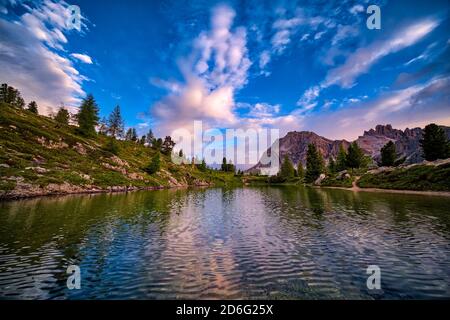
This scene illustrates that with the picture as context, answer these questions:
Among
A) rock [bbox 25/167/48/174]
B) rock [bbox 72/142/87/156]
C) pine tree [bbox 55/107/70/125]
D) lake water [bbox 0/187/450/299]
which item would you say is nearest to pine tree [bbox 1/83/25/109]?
pine tree [bbox 55/107/70/125]

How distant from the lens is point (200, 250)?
18422 mm

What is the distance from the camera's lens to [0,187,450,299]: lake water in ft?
37.8

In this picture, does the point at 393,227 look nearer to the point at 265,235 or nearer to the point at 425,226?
the point at 425,226

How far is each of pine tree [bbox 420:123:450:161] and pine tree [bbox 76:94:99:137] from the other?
146m

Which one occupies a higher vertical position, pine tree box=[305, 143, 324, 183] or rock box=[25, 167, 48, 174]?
pine tree box=[305, 143, 324, 183]

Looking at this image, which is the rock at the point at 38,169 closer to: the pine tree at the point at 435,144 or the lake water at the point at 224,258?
the lake water at the point at 224,258

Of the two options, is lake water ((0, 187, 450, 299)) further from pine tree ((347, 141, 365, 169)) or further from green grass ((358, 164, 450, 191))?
pine tree ((347, 141, 365, 169))

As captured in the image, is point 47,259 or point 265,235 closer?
point 47,259

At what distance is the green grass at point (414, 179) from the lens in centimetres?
6031

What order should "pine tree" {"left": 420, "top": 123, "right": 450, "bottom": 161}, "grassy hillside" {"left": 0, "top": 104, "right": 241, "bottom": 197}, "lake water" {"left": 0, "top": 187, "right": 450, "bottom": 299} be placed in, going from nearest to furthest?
"lake water" {"left": 0, "top": 187, "right": 450, "bottom": 299} < "grassy hillside" {"left": 0, "top": 104, "right": 241, "bottom": 197} < "pine tree" {"left": 420, "top": 123, "right": 450, "bottom": 161}

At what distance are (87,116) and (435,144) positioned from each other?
493ft

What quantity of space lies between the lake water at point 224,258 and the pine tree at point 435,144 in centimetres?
6988
